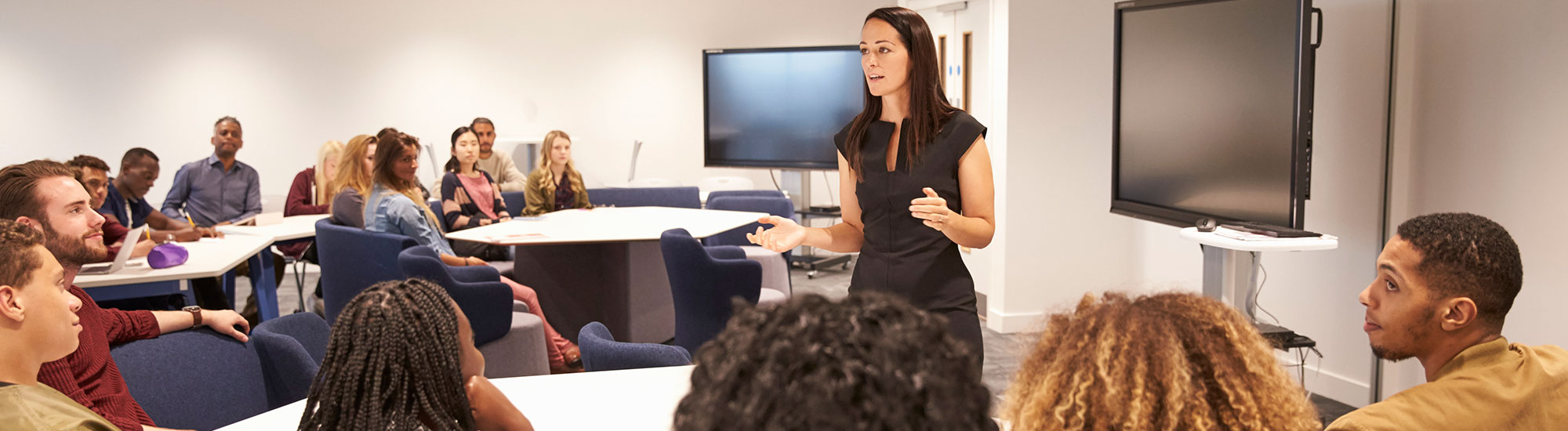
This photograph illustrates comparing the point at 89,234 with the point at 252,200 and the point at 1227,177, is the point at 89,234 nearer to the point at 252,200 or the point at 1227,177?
the point at 1227,177

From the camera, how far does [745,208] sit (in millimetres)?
6797

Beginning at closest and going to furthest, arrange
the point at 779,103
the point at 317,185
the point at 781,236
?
1. the point at 781,236
2. the point at 317,185
3. the point at 779,103

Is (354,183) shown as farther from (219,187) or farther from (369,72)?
(369,72)

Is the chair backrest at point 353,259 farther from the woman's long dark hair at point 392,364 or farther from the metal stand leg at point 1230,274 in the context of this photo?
the metal stand leg at point 1230,274

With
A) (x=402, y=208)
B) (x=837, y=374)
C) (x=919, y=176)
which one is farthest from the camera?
(x=402, y=208)

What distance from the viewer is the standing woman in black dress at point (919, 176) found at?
7.27 feet

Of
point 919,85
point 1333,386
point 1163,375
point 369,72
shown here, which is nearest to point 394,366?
point 1163,375

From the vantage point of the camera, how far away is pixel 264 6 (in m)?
9.13

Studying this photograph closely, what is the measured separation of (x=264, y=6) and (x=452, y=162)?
3.82 metres

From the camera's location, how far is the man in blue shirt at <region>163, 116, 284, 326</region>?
6941mm

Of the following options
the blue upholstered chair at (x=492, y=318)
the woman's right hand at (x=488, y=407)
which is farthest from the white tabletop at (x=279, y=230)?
the woman's right hand at (x=488, y=407)

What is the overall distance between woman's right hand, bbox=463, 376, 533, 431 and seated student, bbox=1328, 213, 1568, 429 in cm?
123

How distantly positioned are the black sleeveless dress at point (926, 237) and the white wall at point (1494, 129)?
231cm

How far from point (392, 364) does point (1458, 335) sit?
1.64 metres
